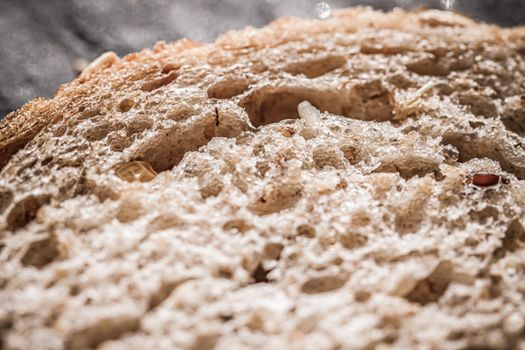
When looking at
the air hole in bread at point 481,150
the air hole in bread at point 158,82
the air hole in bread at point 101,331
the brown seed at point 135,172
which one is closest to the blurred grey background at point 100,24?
the air hole in bread at point 158,82

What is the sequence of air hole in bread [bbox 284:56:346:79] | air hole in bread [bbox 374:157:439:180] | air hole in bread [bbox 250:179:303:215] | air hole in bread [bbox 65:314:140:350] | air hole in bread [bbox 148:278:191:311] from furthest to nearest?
air hole in bread [bbox 284:56:346:79] → air hole in bread [bbox 374:157:439:180] → air hole in bread [bbox 250:179:303:215] → air hole in bread [bbox 148:278:191:311] → air hole in bread [bbox 65:314:140:350]

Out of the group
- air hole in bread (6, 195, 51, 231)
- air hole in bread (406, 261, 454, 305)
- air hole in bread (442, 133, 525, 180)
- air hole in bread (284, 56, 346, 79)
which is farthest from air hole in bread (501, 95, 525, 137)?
air hole in bread (6, 195, 51, 231)

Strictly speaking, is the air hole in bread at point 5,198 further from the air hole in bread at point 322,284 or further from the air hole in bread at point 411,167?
the air hole in bread at point 411,167

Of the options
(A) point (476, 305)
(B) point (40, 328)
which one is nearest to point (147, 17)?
(B) point (40, 328)

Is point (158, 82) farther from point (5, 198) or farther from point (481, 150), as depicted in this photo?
point (481, 150)

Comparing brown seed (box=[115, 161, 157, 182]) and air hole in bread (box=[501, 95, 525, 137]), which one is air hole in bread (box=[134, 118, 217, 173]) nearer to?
brown seed (box=[115, 161, 157, 182])

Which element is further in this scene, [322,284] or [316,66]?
[316,66]

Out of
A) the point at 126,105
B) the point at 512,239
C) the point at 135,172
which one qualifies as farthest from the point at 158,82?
the point at 512,239
